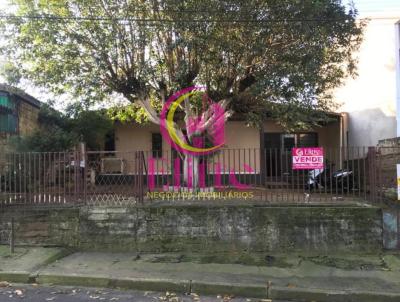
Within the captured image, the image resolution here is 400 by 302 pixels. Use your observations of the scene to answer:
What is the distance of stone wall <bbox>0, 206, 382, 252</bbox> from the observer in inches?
358

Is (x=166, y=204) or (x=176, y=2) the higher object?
(x=176, y=2)

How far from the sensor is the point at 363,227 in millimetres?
9055

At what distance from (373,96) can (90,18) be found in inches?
462

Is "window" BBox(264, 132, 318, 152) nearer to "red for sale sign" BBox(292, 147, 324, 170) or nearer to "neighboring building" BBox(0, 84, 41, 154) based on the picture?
"red for sale sign" BBox(292, 147, 324, 170)

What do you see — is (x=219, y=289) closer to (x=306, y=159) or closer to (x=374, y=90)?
(x=306, y=159)

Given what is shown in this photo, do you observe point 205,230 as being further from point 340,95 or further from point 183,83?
point 340,95

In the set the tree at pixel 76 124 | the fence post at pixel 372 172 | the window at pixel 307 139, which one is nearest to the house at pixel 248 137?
the window at pixel 307 139

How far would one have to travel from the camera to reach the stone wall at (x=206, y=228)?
9.09 meters

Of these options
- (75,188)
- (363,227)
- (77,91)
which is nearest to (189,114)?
(77,91)

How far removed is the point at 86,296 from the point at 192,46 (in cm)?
564

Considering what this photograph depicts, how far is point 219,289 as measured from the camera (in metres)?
6.93

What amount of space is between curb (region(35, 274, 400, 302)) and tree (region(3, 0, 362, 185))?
4.80m
